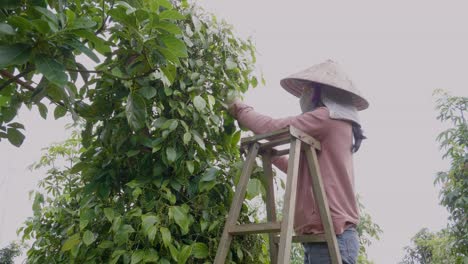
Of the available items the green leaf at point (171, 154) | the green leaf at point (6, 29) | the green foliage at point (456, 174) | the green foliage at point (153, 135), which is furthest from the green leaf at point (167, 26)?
the green foliage at point (456, 174)

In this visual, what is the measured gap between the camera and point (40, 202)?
2.09 meters

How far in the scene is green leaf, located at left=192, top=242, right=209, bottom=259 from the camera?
135 cm

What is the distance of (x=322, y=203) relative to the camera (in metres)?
1.38

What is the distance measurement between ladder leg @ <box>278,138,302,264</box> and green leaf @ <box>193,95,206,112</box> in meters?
0.34

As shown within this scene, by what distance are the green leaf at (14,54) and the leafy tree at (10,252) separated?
635cm

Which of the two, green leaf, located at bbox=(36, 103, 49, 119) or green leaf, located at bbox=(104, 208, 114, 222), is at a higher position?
green leaf, located at bbox=(36, 103, 49, 119)

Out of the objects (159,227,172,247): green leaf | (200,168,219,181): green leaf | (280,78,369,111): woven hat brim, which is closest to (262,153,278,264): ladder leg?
(200,168,219,181): green leaf

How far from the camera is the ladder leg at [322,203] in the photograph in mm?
1328

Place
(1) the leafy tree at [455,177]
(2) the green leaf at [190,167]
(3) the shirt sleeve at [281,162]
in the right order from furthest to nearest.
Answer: (1) the leafy tree at [455,177], (3) the shirt sleeve at [281,162], (2) the green leaf at [190,167]

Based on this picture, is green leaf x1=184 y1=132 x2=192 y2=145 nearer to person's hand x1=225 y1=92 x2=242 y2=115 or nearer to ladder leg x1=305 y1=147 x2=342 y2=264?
person's hand x1=225 y1=92 x2=242 y2=115

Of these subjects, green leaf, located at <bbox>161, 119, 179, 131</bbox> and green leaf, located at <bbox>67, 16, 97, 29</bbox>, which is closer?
green leaf, located at <bbox>67, 16, 97, 29</bbox>

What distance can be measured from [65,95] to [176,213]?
51 cm

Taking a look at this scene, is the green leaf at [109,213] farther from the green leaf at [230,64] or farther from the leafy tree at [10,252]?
the leafy tree at [10,252]

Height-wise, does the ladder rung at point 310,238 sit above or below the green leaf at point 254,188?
below
